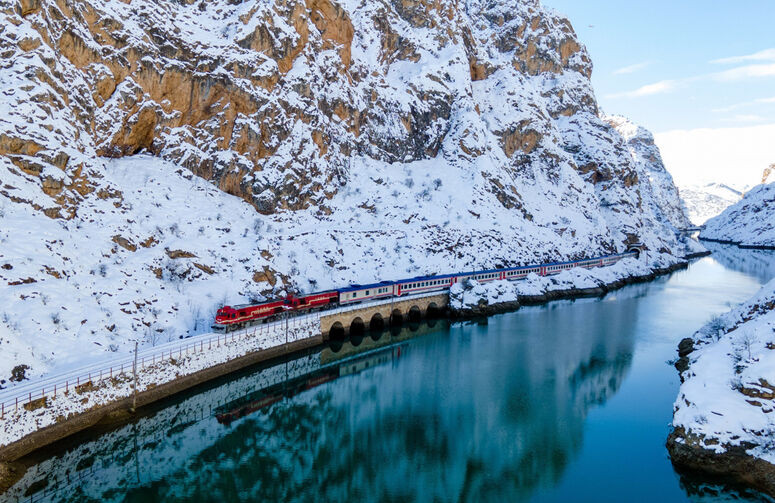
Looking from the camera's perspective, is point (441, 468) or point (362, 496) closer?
point (362, 496)

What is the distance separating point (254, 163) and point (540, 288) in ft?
161

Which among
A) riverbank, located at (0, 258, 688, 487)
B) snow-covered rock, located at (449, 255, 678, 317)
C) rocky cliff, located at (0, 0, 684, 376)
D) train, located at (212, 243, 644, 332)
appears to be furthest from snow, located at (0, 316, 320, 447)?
snow-covered rock, located at (449, 255, 678, 317)

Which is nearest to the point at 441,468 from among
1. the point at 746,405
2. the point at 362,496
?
the point at 362,496

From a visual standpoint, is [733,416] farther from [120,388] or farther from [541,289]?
[541,289]

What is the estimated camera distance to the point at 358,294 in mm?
57938

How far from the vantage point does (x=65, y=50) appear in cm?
5297

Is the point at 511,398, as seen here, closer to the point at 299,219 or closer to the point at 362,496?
the point at 362,496

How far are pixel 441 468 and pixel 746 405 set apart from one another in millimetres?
17638

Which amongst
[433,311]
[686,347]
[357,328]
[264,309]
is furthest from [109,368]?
[686,347]

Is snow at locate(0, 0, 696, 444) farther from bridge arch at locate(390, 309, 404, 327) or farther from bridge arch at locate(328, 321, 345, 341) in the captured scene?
bridge arch at locate(390, 309, 404, 327)

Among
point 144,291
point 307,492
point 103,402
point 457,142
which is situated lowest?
point 307,492

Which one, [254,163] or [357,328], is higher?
[254,163]

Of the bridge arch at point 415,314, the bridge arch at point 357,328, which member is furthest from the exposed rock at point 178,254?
the bridge arch at point 415,314

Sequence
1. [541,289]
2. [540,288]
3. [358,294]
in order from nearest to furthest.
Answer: [358,294] < [540,288] < [541,289]
